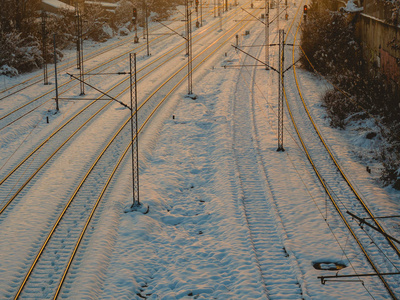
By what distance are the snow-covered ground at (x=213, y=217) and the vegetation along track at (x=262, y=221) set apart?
0.17ft

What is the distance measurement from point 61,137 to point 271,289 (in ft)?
61.0

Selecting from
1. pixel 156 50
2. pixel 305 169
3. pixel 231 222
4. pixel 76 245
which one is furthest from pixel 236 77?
pixel 76 245

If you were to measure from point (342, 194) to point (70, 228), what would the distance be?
12000 millimetres

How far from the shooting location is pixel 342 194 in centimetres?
2288

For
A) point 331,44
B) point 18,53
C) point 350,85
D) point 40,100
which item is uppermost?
point 331,44

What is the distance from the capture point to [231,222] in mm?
20891

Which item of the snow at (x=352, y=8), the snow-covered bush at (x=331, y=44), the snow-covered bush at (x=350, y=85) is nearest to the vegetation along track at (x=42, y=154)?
the snow-covered bush at (x=350, y=85)

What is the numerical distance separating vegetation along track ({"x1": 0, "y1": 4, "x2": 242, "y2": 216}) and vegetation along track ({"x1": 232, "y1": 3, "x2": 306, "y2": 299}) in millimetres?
10088

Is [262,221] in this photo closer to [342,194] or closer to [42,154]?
[342,194]

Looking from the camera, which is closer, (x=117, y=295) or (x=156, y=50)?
(x=117, y=295)

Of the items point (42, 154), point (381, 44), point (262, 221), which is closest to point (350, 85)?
point (381, 44)

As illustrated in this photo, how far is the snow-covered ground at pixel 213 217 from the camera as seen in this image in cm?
1683

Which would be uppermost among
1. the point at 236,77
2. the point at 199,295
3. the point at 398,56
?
the point at 398,56

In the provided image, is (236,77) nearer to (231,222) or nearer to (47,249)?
(231,222)
